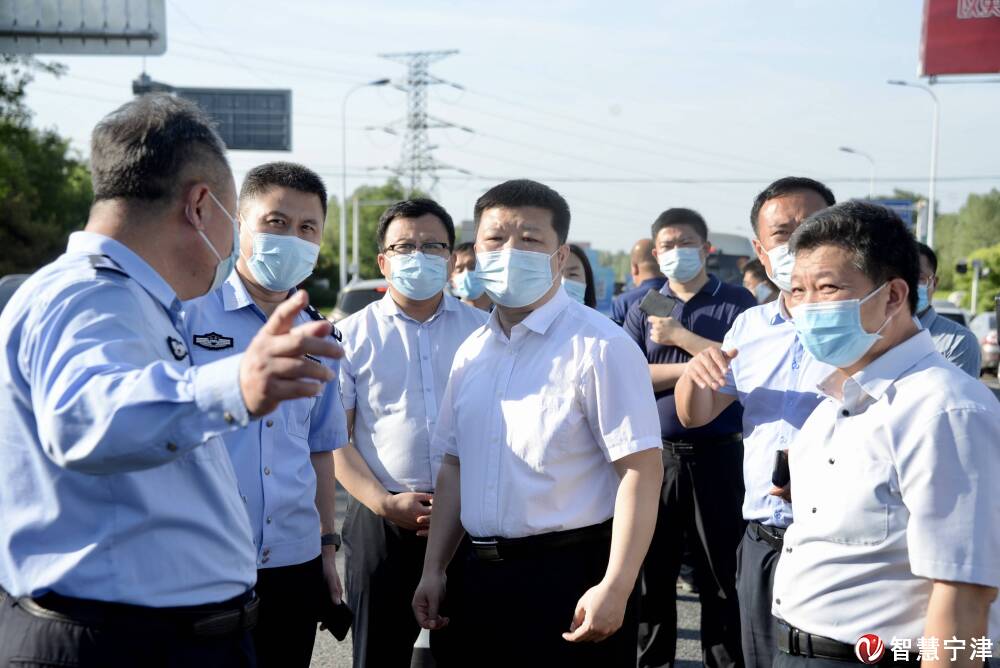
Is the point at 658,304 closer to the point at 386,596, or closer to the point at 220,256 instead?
the point at 386,596

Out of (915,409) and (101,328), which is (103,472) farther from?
→ (915,409)

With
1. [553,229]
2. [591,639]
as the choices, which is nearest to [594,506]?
[591,639]

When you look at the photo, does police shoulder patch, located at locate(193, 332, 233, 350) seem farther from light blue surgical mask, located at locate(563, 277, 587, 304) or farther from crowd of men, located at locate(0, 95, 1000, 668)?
light blue surgical mask, located at locate(563, 277, 587, 304)

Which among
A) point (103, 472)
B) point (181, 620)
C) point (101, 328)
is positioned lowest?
point (181, 620)

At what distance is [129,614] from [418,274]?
8.43 ft

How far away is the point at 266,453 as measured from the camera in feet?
10.8

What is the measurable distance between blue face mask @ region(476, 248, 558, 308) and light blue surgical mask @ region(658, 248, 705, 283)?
9.60ft

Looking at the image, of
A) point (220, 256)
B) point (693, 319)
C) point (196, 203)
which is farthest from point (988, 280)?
point (196, 203)

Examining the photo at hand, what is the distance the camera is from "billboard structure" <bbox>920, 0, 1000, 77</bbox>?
92.2ft

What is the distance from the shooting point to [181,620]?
2.13 metres

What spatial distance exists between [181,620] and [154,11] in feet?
45.3

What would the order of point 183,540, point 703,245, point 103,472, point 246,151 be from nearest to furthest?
point 103,472, point 183,540, point 703,245, point 246,151

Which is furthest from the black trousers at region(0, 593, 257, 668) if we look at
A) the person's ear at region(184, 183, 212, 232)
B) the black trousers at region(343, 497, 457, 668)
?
the black trousers at region(343, 497, 457, 668)

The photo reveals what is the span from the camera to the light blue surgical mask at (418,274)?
4438mm
